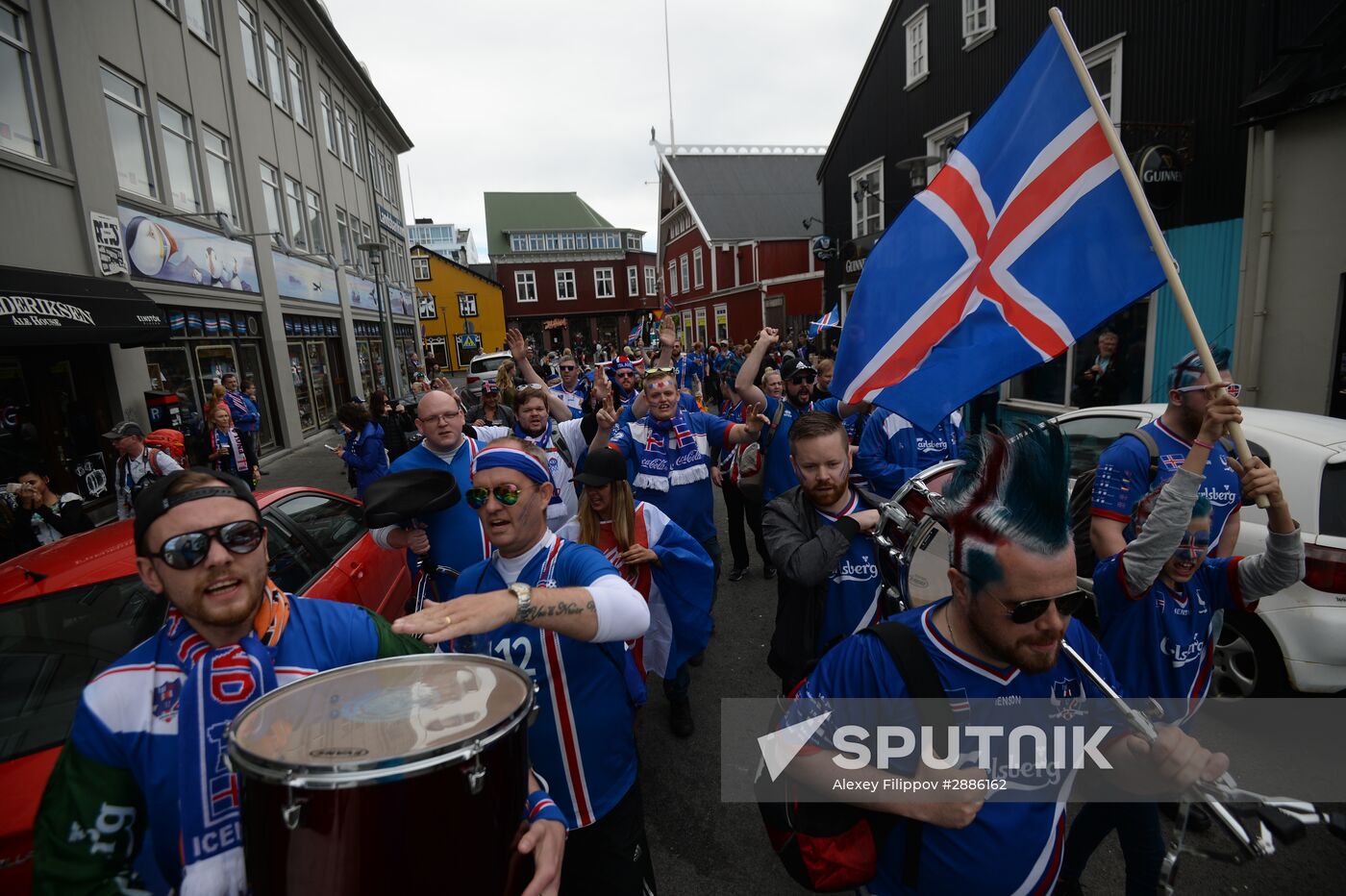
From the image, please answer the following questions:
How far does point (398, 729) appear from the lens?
134 cm

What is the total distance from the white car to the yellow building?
4544 cm

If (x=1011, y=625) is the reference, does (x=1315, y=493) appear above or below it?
below

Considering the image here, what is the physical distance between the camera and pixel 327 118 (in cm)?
2161

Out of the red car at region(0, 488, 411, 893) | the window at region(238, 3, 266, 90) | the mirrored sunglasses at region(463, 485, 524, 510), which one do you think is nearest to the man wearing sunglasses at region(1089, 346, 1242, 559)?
the mirrored sunglasses at region(463, 485, 524, 510)

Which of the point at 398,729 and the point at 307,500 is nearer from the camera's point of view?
the point at 398,729

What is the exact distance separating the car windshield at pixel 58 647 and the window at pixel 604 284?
5694cm

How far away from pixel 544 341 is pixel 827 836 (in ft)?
189

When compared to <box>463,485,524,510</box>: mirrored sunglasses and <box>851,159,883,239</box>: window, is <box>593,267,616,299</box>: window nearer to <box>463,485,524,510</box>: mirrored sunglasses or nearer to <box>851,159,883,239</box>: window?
<box>851,159,883,239</box>: window

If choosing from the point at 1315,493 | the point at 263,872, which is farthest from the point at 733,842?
the point at 1315,493

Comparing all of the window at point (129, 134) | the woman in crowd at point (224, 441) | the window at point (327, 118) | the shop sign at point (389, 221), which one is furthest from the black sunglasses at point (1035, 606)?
the shop sign at point (389, 221)

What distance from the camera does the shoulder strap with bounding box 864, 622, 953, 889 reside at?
1534 mm

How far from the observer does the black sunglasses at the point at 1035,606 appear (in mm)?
1468

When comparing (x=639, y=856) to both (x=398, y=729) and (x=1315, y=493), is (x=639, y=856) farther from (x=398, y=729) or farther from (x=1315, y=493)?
(x=1315, y=493)

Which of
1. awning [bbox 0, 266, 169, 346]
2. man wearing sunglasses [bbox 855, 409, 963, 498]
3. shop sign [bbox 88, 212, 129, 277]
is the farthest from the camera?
shop sign [bbox 88, 212, 129, 277]
